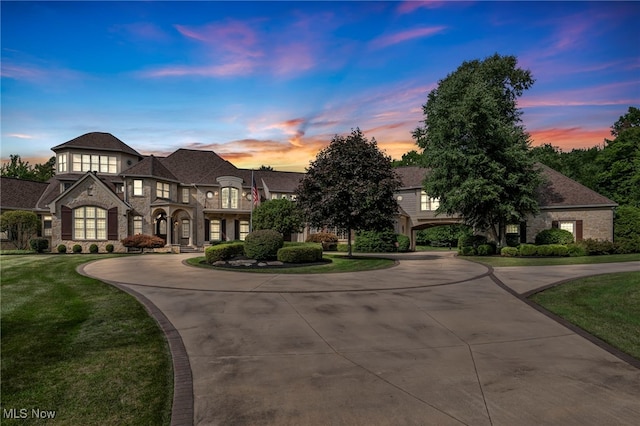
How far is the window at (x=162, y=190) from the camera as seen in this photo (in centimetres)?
3706

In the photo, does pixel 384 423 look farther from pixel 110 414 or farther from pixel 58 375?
pixel 58 375

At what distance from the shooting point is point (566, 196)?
3372 cm

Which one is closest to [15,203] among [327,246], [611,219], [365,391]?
[327,246]

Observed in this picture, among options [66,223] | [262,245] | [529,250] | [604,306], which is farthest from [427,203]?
[66,223]

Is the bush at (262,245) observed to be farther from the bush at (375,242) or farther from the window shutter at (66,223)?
the window shutter at (66,223)

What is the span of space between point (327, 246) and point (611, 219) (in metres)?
24.3

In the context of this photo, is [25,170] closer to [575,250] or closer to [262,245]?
[262,245]

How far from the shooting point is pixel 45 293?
12.2 m

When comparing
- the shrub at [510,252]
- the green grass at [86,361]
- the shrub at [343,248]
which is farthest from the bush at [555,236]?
the green grass at [86,361]

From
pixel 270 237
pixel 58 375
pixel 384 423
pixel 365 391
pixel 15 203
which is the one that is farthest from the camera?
pixel 15 203

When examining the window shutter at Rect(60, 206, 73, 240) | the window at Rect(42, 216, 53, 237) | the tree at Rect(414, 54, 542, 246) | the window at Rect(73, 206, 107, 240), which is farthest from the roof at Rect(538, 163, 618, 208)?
the window at Rect(42, 216, 53, 237)

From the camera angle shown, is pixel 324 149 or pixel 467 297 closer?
pixel 467 297

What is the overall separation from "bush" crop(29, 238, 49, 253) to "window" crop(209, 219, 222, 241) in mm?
14346

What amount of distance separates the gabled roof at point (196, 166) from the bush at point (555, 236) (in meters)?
30.8
